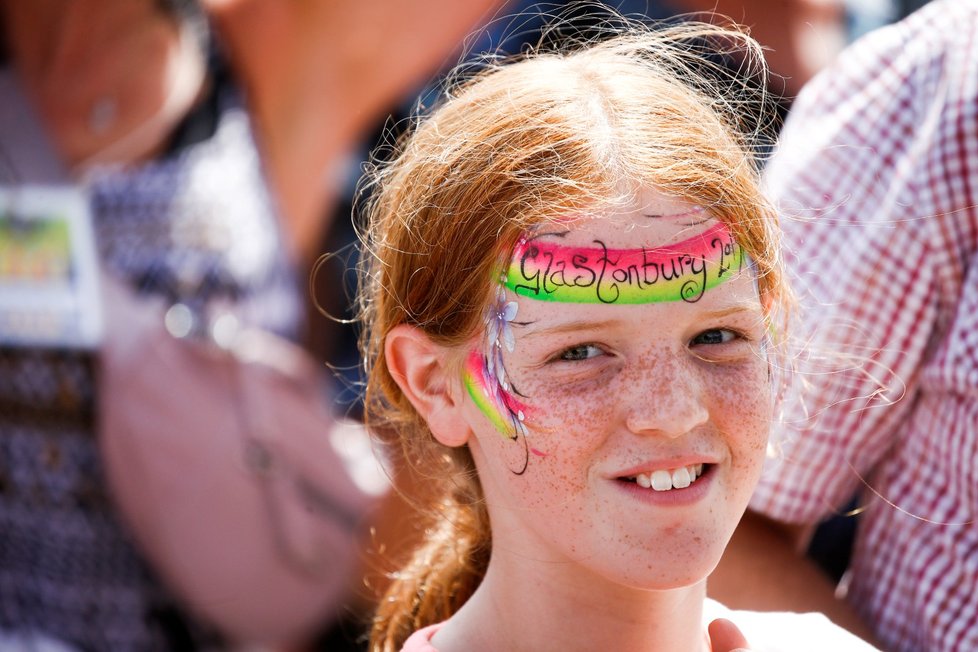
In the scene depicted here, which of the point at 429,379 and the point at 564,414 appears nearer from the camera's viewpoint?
the point at 564,414

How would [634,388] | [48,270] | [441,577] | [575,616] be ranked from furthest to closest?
[48,270], [441,577], [575,616], [634,388]

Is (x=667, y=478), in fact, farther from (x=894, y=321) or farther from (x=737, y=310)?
(x=894, y=321)

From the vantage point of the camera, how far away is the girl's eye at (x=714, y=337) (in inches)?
50.0

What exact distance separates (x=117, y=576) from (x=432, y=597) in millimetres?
1291

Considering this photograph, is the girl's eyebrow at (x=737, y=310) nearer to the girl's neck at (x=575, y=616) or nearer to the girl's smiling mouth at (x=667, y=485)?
the girl's smiling mouth at (x=667, y=485)

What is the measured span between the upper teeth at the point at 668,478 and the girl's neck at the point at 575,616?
0.51ft

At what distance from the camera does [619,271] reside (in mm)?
1234

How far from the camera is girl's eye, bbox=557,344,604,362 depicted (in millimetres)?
1252

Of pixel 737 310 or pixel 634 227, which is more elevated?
pixel 634 227

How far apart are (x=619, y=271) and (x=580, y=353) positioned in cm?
10

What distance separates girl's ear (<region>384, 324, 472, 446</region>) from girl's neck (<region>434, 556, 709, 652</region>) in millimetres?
175

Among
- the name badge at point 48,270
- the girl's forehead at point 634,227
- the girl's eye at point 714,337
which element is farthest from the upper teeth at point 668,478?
the name badge at point 48,270

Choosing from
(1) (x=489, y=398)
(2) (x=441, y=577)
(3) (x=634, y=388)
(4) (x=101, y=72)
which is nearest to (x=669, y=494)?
(3) (x=634, y=388)

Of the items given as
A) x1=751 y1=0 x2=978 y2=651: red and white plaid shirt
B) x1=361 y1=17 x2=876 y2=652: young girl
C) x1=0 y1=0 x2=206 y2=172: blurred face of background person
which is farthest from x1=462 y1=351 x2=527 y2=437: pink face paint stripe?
x1=0 y1=0 x2=206 y2=172: blurred face of background person
